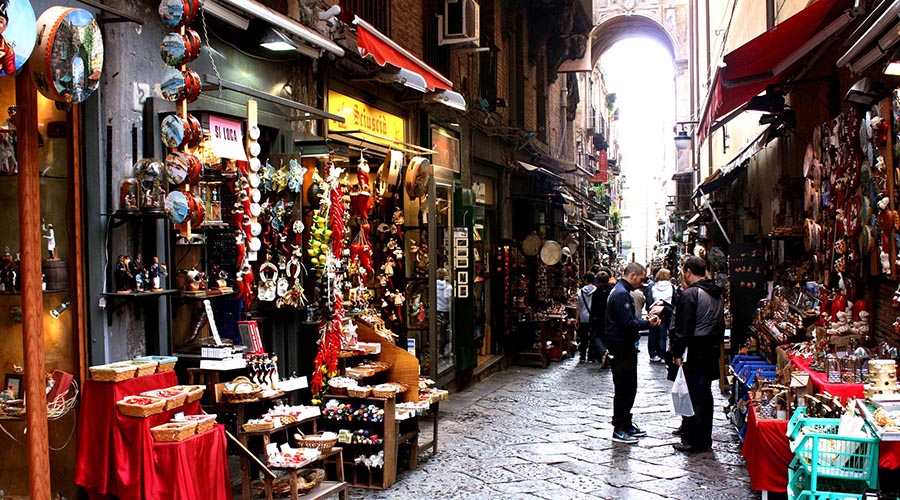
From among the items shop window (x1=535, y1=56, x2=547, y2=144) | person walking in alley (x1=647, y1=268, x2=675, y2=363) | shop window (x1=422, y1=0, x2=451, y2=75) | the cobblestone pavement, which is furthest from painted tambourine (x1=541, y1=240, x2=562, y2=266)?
shop window (x1=422, y1=0, x2=451, y2=75)

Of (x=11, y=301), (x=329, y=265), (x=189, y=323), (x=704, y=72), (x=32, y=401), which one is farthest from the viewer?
(x=704, y=72)

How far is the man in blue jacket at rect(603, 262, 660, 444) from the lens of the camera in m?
8.61

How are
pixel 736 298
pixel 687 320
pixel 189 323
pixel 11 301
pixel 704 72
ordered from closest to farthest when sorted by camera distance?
pixel 11 301 < pixel 189 323 < pixel 687 320 < pixel 736 298 < pixel 704 72

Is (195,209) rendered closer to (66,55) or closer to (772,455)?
(66,55)

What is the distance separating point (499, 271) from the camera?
1516 centimetres

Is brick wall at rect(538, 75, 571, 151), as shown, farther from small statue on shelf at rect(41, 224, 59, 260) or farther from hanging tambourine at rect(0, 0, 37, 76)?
hanging tambourine at rect(0, 0, 37, 76)

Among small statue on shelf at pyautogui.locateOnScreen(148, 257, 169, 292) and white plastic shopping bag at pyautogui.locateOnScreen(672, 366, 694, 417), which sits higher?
small statue on shelf at pyautogui.locateOnScreen(148, 257, 169, 292)

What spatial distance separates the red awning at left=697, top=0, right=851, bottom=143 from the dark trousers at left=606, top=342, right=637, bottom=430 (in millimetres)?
2745

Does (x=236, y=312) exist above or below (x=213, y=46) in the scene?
below

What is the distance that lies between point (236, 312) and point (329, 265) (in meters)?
0.97

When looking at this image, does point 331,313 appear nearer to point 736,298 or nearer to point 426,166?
point 426,166

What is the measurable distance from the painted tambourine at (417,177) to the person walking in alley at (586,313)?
6362 mm

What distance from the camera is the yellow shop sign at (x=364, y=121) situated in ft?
28.7

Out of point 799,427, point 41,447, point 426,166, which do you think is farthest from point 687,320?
point 41,447
